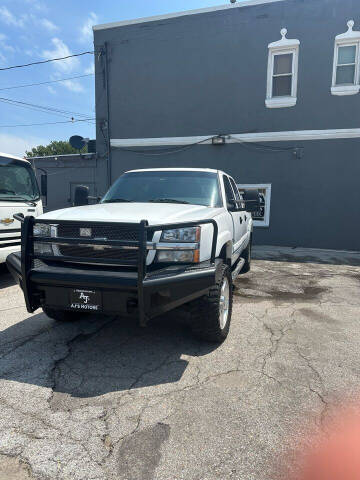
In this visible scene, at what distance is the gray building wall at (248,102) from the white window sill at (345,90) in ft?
0.50

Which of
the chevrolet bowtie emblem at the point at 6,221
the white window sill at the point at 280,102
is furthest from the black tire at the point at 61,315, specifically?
the white window sill at the point at 280,102

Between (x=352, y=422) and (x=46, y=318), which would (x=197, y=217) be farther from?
(x=46, y=318)

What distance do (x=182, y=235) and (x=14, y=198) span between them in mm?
4311

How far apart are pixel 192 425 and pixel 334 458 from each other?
900 mm

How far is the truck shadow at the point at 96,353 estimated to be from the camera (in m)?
2.79

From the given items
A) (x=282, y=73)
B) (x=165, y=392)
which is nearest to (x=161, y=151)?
(x=282, y=73)

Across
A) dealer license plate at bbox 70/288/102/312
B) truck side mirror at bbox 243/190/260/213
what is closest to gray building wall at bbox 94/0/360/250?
truck side mirror at bbox 243/190/260/213

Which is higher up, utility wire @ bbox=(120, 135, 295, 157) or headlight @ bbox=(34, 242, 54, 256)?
utility wire @ bbox=(120, 135, 295, 157)

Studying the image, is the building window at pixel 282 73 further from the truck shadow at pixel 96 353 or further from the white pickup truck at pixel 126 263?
the truck shadow at pixel 96 353

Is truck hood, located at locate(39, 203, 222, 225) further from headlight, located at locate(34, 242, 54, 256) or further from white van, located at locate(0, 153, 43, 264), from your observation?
white van, located at locate(0, 153, 43, 264)

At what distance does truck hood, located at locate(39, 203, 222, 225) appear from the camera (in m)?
2.96

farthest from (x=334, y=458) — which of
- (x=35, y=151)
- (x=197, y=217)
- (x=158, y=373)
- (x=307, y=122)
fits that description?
(x=35, y=151)

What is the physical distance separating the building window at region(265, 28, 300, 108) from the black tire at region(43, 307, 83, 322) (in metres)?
9.07

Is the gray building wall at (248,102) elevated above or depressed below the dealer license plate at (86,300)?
above
